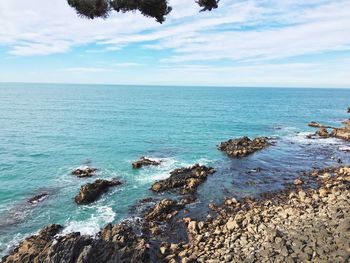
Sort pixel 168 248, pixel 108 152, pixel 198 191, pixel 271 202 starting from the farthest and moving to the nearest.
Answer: pixel 108 152
pixel 198 191
pixel 271 202
pixel 168 248

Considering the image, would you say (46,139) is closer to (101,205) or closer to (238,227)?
(101,205)

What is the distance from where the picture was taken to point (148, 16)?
11.7 metres

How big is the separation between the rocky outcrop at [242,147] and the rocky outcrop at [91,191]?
21.8 metres

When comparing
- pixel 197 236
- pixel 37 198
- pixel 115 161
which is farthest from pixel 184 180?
pixel 37 198

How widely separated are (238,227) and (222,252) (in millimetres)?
3868

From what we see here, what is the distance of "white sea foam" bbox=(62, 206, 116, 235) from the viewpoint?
27.1m

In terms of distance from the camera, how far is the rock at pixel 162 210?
28517 millimetres

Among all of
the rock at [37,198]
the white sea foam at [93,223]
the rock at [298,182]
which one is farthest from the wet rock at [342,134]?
the rock at [37,198]

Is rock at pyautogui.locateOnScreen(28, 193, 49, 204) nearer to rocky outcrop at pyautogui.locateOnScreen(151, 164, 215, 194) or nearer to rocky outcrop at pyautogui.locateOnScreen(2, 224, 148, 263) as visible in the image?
rocky outcrop at pyautogui.locateOnScreen(2, 224, 148, 263)

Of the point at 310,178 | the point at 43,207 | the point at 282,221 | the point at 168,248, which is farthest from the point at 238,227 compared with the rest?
the point at 43,207

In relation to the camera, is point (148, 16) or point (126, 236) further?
point (126, 236)

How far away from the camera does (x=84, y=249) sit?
20578 millimetres

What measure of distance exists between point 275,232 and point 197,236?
6116mm

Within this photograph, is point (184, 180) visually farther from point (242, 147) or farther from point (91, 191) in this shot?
point (242, 147)
